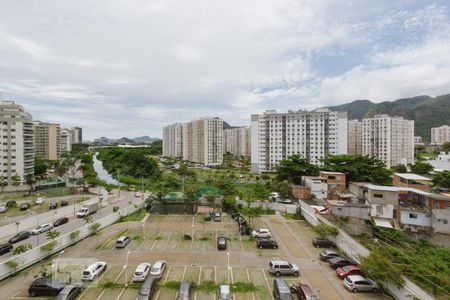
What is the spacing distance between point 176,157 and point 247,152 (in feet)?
99.8

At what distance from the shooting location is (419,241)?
19.0 meters

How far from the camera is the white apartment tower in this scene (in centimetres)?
10262

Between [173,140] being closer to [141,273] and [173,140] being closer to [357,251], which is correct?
[141,273]

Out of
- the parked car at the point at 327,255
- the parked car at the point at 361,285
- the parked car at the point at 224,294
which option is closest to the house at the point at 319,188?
the parked car at the point at 327,255

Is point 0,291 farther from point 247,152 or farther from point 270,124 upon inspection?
point 247,152

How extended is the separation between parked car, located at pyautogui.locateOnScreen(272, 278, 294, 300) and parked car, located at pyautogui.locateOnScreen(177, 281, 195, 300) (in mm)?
3893

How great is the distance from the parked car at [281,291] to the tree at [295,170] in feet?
98.0

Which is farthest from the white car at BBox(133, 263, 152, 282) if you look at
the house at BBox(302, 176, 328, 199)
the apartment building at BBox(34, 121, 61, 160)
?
the apartment building at BBox(34, 121, 61, 160)

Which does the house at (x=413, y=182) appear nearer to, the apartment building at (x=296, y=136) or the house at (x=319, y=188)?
the house at (x=319, y=188)

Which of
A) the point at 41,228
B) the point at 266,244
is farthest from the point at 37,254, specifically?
the point at 266,244

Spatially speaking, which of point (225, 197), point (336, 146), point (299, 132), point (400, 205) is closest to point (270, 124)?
point (299, 132)

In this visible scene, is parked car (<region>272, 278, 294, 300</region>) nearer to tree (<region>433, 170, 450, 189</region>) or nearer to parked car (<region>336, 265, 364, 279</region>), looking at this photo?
parked car (<region>336, 265, 364, 279</region>)

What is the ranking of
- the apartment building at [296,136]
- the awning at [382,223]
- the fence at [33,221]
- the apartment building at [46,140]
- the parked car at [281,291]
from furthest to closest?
the apartment building at [46,140], the apartment building at [296,136], the awning at [382,223], the fence at [33,221], the parked car at [281,291]

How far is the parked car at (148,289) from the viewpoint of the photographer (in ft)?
36.5
